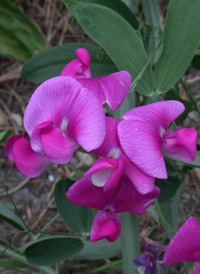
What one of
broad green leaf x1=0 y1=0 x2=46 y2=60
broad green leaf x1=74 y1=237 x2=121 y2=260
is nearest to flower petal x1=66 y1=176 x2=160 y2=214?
broad green leaf x1=74 y1=237 x2=121 y2=260

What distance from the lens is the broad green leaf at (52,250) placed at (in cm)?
85

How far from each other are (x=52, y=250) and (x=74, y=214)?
90 mm

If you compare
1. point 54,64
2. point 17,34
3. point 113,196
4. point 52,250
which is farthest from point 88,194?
point 17,34

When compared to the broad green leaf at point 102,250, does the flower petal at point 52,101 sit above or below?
above

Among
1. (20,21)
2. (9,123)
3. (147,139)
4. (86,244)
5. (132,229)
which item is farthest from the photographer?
(9,123)

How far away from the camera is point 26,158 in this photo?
2.20 ft

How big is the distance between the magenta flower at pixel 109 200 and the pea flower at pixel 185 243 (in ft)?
0.24

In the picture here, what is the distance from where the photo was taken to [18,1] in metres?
1.67

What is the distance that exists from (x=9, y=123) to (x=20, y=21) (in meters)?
0.42

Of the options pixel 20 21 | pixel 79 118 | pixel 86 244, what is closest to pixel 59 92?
pixel 79 118

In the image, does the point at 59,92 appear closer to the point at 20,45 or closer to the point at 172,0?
the point at 172,0

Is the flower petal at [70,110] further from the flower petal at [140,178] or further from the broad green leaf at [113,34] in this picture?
the broad green leaf at [113,34]

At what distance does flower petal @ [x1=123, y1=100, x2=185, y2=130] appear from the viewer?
629mm

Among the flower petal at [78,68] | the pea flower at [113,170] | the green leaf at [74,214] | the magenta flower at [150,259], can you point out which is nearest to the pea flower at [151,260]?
the magenta flower at [150,259]
